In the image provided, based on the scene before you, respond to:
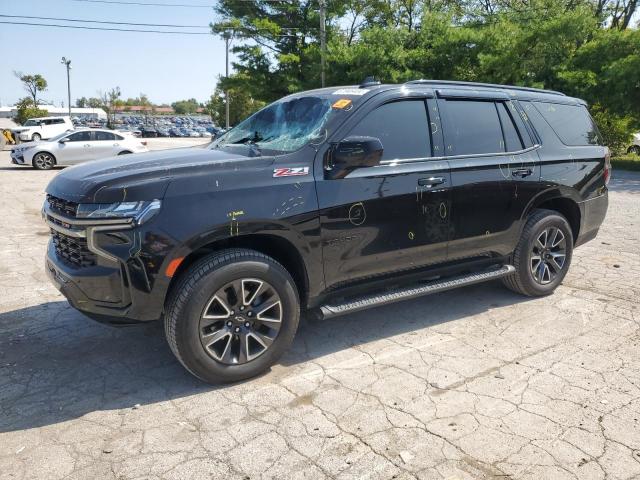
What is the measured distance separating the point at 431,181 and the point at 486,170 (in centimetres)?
65

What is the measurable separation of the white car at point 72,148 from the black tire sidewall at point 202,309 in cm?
1557

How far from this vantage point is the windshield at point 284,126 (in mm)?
3762

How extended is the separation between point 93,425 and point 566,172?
448 cm

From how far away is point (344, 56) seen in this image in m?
23.8

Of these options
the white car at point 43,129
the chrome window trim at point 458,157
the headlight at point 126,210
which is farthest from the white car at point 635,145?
the white car at point 43,129

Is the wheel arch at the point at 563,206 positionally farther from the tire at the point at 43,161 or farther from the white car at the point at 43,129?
the white car at the point at 43,129

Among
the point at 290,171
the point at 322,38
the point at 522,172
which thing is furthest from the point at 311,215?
the point at 322,38

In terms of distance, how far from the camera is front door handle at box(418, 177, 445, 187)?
3.93 m

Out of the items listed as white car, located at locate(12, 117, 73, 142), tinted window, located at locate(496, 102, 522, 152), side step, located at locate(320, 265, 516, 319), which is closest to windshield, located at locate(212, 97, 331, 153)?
side step, located at locate(320, 265, 516, 319)

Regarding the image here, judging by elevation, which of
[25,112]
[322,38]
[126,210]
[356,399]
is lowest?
[356,399]

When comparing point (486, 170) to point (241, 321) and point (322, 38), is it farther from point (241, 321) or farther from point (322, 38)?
point (322, 38)

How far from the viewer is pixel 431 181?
398 centimetres

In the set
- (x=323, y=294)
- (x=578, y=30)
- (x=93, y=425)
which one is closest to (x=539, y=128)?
(x=323, y=294)

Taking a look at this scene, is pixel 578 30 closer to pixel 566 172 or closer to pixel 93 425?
pixel 566 172
